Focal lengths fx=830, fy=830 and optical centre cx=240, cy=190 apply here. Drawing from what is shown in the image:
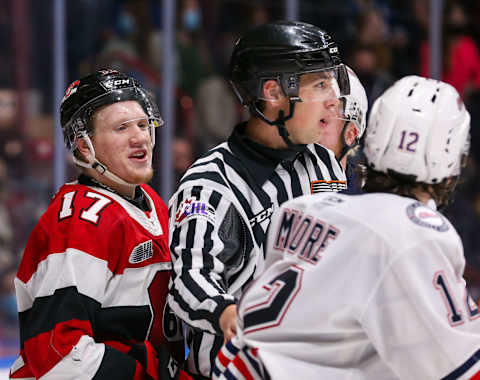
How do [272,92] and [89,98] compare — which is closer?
[272,92]

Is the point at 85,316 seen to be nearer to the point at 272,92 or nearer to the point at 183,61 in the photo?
the point at 272,92

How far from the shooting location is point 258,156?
193 centimetres

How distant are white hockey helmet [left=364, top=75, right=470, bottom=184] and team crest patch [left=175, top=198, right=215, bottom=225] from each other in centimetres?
43

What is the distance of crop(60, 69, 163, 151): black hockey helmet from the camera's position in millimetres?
2066

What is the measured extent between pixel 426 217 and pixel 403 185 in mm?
111

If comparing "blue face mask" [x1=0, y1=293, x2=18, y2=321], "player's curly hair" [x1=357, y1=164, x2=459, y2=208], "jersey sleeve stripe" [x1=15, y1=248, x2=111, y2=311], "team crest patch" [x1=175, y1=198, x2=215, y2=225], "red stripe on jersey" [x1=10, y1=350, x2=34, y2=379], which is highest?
"player's curly hair" [x1=357, y1=164, x2=459, y2=208]

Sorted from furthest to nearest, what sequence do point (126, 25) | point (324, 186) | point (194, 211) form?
point (126, 25) < point (324, 186) < point (194, 211)

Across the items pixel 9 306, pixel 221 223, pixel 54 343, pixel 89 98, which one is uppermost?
→ pixel 89 98

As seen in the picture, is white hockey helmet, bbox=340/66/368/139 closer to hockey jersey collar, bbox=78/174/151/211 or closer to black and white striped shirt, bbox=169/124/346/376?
black and white striped shirt, bbox=169/124/346/376

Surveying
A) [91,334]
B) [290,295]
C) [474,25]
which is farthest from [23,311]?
[474,25]

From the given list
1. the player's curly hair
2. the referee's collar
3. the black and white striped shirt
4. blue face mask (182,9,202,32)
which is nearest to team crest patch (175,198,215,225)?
the black and white striped shirt

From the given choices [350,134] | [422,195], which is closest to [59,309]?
[422,195]

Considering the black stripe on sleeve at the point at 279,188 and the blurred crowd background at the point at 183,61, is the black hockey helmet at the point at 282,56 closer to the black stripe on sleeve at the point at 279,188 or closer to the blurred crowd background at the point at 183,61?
the black stripe on sleeve at the point at 279,188

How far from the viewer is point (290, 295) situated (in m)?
1.44
